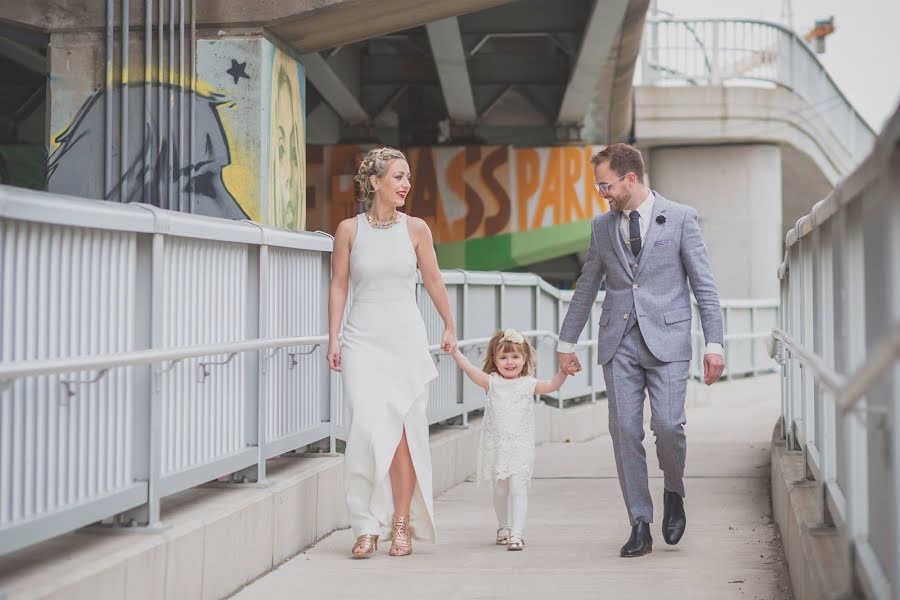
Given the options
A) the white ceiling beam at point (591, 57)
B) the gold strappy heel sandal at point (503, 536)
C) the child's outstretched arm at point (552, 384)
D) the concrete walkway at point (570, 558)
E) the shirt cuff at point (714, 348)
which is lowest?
the concrete walkway at point (570, 558)

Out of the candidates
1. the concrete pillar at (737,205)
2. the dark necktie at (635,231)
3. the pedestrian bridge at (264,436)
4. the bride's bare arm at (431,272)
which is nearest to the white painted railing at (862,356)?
the pedestrian bridge at (264,436)

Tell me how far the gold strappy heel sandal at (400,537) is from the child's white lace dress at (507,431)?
52 cm

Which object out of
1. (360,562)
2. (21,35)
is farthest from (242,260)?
(21,35)

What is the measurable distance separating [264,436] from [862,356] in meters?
3.28

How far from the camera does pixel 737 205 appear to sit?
31.5 metres

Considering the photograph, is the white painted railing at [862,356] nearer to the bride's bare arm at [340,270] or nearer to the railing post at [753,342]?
the bride's bare arm at [340,270]

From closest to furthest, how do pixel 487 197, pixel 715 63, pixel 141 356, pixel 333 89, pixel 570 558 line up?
pixel 141 356
pixel 570 558
pixel 333 89
pixel 487 197
pixel 715 63

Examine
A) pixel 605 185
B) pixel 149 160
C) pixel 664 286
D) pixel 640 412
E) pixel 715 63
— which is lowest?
pixel 640 412

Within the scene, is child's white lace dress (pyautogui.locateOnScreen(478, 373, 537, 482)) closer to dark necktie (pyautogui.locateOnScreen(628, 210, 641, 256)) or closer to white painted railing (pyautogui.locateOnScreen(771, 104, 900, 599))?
dark necktie (pyautogui.locateOnScreen(628, 210, 641, 256))

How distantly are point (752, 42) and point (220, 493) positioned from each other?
26.0m

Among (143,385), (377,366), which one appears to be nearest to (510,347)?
(377,366)

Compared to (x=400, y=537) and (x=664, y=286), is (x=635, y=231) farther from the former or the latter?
(x=400, y=537)

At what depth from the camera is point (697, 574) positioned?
612 centimetres

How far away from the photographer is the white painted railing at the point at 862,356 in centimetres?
295
